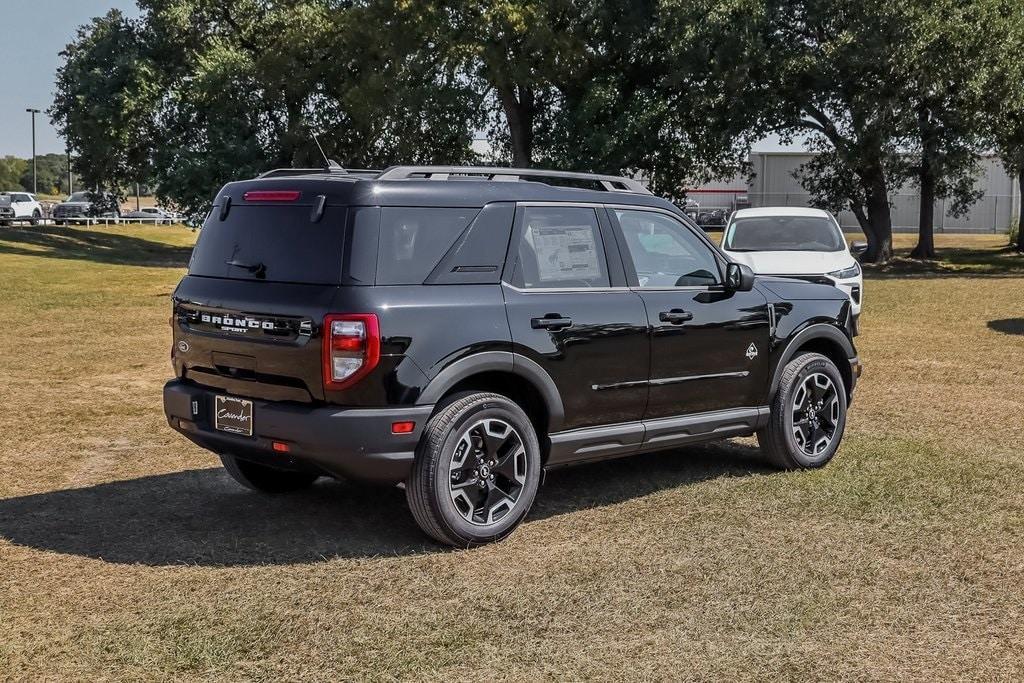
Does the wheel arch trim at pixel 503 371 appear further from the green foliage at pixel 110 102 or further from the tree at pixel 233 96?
the green foliage at pixel 110 102

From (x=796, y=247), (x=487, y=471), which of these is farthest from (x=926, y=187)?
(x=487, y=471)

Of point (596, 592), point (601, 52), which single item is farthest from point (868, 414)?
point (601, 52)

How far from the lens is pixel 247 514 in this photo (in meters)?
6.69

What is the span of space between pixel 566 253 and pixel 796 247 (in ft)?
32.2

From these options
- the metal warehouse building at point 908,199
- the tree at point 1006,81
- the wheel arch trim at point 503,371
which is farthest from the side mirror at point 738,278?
the metal warehouse building at point 908,199

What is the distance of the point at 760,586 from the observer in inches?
209

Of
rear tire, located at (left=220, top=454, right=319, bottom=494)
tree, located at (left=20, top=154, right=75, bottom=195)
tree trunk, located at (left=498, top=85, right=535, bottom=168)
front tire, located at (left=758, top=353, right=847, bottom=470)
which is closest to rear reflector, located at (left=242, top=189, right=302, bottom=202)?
rear tire, located at (left=220, top=454, right=319, bottom=494)

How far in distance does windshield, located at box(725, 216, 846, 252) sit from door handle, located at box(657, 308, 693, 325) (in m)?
8.98

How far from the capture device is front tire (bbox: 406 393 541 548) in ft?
18.9

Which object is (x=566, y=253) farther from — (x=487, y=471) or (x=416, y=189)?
(x=487, y=471)

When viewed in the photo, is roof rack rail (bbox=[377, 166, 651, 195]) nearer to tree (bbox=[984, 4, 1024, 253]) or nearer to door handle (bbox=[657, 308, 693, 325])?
door handle (bbox=[657, 308, 693, 325])

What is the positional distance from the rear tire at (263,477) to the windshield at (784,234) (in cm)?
970

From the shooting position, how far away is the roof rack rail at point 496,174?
597cm

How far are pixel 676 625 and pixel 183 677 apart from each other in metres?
1.97
